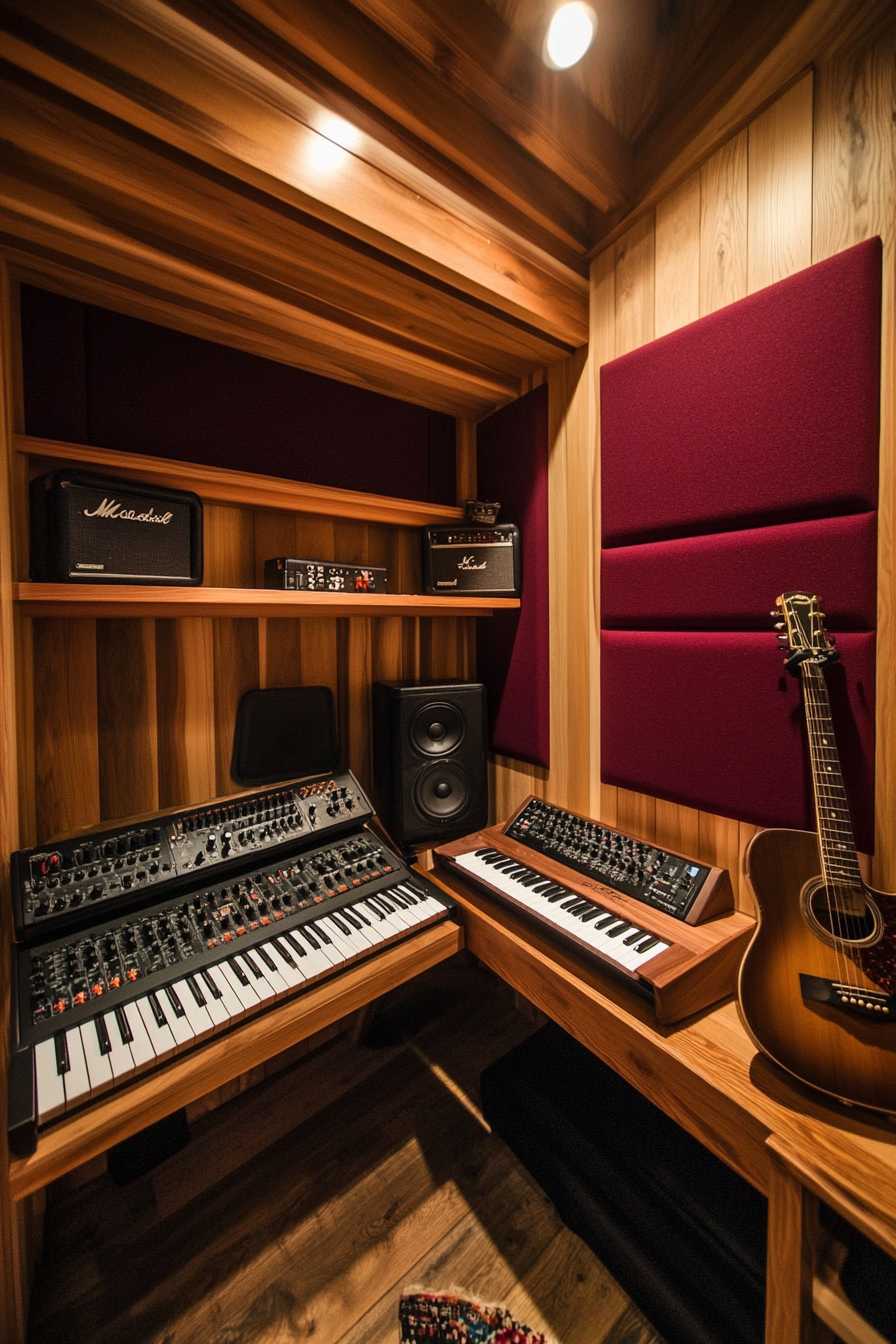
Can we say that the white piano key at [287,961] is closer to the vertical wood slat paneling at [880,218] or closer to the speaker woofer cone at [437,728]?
the speaker woofer cone at [437,728]

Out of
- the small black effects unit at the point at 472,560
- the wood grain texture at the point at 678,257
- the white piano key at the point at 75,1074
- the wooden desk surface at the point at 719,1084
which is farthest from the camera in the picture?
the small black effects unit at the point at 472,560

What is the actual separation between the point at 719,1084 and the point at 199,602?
1.40m

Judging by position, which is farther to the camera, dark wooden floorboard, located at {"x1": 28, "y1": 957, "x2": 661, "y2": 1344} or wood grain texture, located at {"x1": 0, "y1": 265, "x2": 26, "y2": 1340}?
dark wooden floorboard, located at {"x1": 28, "y1": 957, "x2": 661, "y2": 1344}

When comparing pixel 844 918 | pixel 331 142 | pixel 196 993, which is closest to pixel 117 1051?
pixel 196 993

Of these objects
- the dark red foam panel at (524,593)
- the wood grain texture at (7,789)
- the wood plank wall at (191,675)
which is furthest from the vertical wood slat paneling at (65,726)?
the dark red foam panel at (524,593)

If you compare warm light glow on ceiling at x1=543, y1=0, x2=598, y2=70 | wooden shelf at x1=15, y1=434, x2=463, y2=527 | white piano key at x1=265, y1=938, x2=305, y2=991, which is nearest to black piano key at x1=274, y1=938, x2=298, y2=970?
white piano key at x1=265, y1=938, x2=305, y2=991

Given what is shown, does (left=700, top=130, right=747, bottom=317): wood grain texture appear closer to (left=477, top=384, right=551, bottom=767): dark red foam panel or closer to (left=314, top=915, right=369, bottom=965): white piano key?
(left=477, top=384, right=551, bottom=767): dark red foam panel

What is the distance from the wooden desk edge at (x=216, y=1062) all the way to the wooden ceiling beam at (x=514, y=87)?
6.50ft

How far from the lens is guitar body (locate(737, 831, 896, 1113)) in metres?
0.79

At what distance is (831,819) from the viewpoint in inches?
37.4

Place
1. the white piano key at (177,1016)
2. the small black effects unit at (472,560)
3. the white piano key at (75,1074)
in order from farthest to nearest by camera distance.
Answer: the small black effects unit at (472,560), the white piano key at (177,1016), the white piano key at (75,1074)

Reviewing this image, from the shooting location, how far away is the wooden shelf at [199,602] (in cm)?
105

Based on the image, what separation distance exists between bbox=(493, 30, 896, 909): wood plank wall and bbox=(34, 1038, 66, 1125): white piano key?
140 cm

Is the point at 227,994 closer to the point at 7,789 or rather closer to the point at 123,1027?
the point at 123,1027
